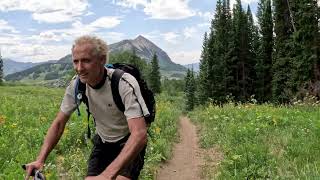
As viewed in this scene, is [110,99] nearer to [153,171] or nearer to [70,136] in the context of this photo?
[153,171]

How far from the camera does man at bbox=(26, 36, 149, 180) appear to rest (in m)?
3.89

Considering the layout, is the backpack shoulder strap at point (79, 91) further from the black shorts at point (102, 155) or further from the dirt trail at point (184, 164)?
the dirt trail at point (184, 164)

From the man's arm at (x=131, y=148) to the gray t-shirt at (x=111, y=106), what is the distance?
9 centimetres

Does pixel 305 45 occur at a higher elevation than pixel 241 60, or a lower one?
higher

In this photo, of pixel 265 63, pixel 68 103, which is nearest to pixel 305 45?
pixel 265 63

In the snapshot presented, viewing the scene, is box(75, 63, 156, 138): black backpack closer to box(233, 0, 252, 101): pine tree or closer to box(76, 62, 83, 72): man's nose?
box(76, 62, 83, 72): man's nose

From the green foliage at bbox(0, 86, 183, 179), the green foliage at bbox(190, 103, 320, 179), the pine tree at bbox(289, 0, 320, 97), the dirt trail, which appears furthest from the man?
the pine tree at bbox(289, 0, 320, 97)

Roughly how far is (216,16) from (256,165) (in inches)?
2477

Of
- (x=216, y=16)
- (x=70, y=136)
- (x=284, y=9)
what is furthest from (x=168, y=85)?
(x=70, y=136)

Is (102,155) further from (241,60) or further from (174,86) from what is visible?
(174,86)

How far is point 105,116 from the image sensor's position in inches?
181

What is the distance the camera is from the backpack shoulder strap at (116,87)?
4273 mm

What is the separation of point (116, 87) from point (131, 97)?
0.21 metres

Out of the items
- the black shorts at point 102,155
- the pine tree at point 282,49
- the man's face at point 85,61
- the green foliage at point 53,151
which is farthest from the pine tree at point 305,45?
the man's face at point 85,61
